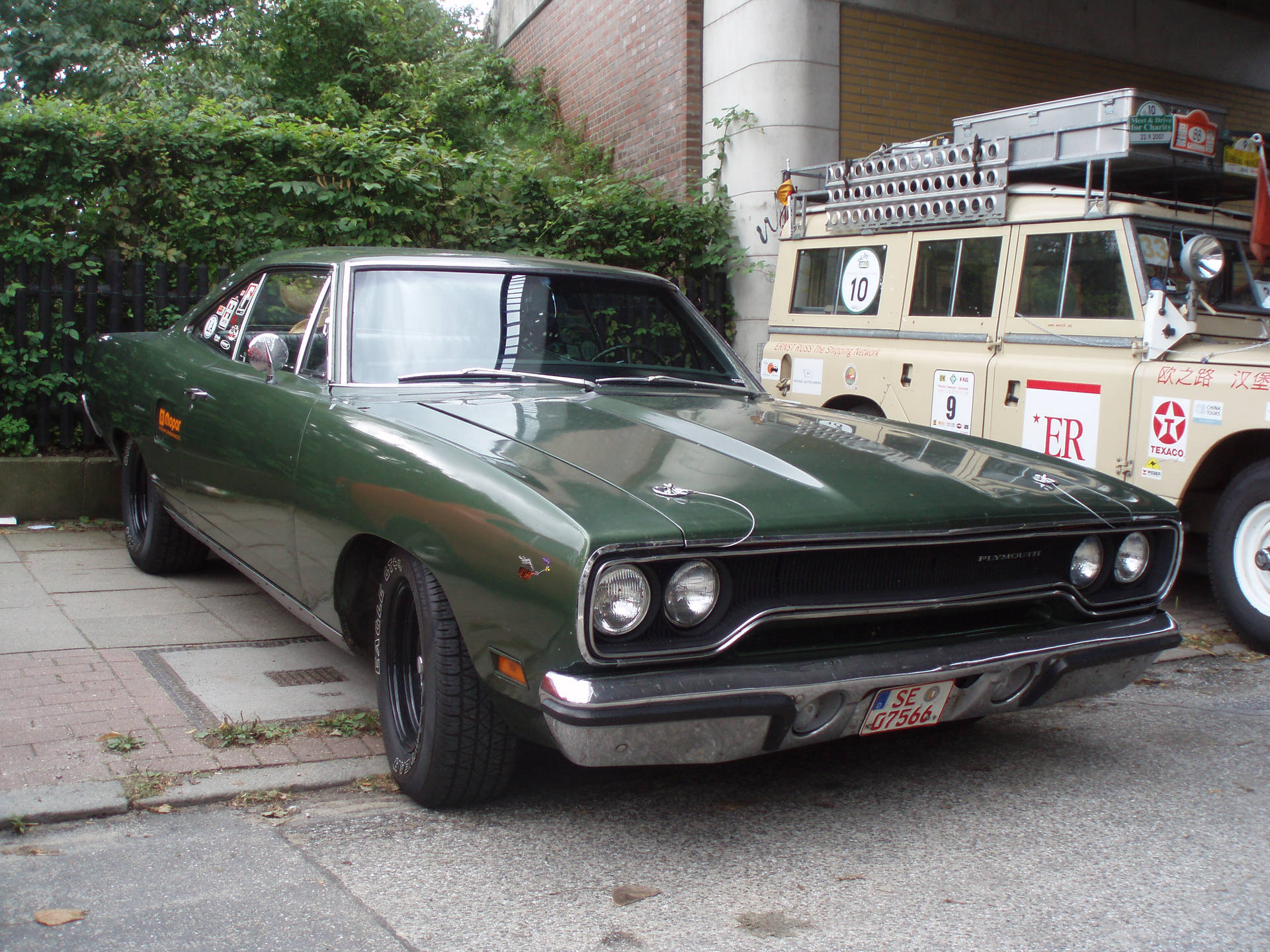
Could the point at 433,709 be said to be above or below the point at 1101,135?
below

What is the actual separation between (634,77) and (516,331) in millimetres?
7829

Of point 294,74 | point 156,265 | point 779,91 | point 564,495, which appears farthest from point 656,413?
point 294,74

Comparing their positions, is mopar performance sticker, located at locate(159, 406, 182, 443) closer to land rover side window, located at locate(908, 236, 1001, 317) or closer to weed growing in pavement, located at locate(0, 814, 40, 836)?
weed growing in pavement, located at locate(0, 814, 40, 836)

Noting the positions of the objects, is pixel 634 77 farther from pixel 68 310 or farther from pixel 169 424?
pixel 169 424

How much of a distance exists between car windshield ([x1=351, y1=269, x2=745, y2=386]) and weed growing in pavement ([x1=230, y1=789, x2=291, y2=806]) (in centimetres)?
132

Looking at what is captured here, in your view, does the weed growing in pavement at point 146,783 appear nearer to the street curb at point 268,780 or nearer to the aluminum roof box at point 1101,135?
the street curb at point 268,780

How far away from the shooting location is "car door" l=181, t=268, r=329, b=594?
3805 millimetres


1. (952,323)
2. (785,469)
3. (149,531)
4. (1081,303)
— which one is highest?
(1081,303)

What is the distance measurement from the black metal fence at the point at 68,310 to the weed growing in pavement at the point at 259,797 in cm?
→ 474

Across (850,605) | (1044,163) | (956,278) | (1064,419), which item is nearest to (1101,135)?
(1044,163)

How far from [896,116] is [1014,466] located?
751 centimetres

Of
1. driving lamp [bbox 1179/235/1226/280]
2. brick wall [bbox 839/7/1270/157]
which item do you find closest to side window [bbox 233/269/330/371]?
driving lamp [bbox 1179/235/1226/280]

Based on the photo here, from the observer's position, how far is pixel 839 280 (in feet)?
22.8

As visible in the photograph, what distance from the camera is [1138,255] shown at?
17.5 feet
